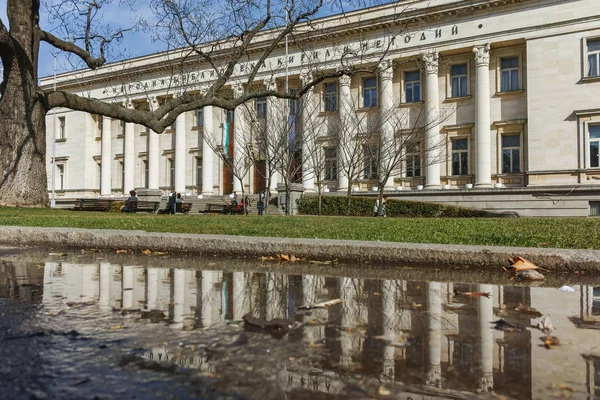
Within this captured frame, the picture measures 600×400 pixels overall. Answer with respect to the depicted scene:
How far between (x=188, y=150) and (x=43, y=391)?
42.3 metres

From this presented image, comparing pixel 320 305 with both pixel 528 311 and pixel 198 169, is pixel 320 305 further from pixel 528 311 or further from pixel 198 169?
pixel 198 169

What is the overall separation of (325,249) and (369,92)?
30.4m

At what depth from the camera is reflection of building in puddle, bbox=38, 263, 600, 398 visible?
240 cm

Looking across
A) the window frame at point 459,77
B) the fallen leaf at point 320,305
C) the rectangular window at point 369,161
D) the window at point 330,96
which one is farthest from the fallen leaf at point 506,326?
the window at point 330,96

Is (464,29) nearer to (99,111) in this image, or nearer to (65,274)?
(99,111)

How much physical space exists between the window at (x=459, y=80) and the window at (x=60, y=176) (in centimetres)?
3853

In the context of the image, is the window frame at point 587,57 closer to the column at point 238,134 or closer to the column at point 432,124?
the column at point 432,124

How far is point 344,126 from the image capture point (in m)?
30.8

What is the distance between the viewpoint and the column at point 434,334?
2393 mm

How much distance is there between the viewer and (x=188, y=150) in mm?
43219

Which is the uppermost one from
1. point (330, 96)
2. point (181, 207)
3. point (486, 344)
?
point (330, 96)

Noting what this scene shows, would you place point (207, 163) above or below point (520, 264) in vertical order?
above

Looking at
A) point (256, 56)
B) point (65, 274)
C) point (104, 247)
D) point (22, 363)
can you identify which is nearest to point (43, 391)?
point (22, 363)

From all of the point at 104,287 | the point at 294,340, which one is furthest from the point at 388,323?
the point at 104,287
